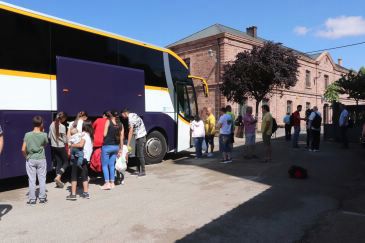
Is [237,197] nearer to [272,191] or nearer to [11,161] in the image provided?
[272,191]

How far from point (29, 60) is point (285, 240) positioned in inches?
231

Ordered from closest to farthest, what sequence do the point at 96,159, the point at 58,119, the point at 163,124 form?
the point at 58,119, the point at 96,159, the point at 163,124

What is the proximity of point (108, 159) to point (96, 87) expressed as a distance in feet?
6.81

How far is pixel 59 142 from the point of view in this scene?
7453 mm

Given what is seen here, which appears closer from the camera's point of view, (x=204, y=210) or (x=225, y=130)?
(x=204, y=210)

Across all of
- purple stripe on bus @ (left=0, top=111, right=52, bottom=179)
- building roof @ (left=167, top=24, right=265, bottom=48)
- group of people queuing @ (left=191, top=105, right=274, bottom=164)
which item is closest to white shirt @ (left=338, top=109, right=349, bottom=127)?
group of people queuing @ (left=191, top=105, right=274, bottom=164)

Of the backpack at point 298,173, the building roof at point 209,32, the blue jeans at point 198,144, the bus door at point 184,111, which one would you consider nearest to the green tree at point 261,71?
the building roof at point 209,32

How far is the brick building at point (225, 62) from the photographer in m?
28.1

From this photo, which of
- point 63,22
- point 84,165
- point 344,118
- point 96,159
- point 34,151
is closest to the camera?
point 34,151

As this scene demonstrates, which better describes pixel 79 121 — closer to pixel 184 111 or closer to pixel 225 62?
pixel 184 111

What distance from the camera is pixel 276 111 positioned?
32.9 meters

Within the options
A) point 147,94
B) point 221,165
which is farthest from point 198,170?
point 147,94

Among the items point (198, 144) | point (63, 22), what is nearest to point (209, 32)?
point (198, 144)

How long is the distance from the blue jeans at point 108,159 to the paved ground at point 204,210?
1.32 feet
